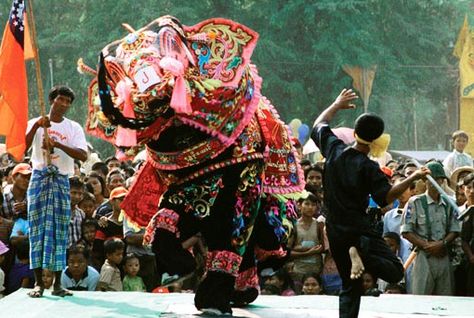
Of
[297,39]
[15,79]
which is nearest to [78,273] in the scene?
[15,79]

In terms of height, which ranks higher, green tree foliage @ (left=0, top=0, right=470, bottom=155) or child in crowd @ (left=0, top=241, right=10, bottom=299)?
green tree foliage @ (left=0, top=0, right=470, bottom=155)

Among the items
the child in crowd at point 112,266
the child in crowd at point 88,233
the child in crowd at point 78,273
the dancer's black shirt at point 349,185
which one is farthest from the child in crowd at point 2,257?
the dancer's black shirt at point 349,185

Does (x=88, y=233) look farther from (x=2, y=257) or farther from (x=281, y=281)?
(x=281, y=281)

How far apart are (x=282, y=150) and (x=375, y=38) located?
64.8ft

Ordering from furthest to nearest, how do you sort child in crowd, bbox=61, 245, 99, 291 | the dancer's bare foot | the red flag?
child in crowd, bbox=61, 245, 99, 291, the red flag, the dancer's bare foot

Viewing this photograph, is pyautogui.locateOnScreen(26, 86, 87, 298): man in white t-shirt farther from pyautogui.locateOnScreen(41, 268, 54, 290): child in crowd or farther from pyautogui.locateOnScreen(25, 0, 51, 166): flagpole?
pyautogui.locateOnScreen(41, 268, 54, 290): child in crowd

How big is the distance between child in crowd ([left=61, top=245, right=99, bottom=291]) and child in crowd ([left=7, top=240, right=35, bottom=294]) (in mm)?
547

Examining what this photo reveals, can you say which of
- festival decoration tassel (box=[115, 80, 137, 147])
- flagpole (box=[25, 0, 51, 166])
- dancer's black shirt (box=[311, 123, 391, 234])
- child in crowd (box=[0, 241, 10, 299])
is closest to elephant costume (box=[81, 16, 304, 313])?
festival decoration tassel (box=[115, 80, 137, 147])

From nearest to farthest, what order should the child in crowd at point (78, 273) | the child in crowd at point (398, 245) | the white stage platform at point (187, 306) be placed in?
the white stage platform at point (187, 306), the child in crowd at point (78, 273), the child in crowd at point (398, 245)

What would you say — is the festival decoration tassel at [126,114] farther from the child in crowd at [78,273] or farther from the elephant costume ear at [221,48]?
the child in crowd at [78,273]

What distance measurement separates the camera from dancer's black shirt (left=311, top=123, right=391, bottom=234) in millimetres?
7004

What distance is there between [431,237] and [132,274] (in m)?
2.72

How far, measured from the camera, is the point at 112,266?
34.2ft

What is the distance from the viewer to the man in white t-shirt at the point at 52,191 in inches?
334
